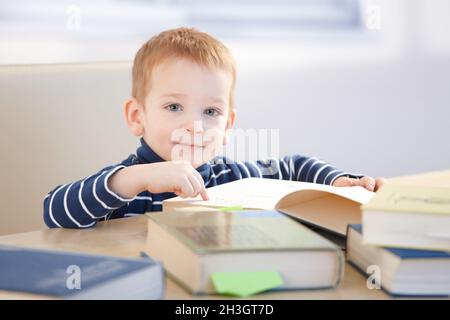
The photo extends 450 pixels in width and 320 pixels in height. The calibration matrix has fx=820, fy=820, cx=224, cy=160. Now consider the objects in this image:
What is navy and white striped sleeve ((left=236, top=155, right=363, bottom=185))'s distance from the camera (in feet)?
5.26

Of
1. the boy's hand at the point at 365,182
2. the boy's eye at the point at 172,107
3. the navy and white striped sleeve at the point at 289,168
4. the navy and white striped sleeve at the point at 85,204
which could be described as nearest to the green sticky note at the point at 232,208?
the navy and white striped sleeve at the point at 85,204

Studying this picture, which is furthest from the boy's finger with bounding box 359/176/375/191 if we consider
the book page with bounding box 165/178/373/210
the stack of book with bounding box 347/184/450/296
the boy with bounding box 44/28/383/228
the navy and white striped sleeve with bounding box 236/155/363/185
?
the stack of book with bounding box 347/184/450/296

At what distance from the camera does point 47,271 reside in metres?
0.72

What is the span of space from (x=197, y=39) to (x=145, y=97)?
0.49 feet

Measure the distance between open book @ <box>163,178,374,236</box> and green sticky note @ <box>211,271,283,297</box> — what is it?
20 centimetres

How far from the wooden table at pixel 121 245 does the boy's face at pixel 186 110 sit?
27 cm

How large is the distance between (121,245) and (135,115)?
0.57 metres

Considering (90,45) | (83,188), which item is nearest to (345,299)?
(83,188)

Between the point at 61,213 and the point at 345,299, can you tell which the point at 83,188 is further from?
the point at 345,299

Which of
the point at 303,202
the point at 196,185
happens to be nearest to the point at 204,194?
the point at 196,185

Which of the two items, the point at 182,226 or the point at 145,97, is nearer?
the point at 182,226

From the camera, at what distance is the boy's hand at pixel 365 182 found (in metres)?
1.29

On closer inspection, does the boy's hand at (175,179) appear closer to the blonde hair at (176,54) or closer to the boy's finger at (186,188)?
the boy's finger at (186,188)
